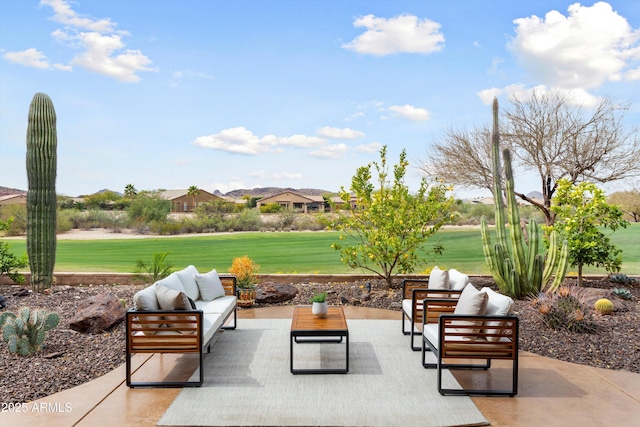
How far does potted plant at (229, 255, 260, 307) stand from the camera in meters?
7.80

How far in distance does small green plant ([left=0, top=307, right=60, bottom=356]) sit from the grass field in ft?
29.1

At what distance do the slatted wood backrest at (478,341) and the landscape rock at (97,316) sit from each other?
164 inches

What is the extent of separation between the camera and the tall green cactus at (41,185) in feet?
27.8

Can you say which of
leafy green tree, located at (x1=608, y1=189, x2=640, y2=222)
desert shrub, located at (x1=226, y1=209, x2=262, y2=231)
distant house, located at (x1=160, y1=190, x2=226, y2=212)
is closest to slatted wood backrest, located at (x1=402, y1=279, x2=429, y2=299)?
leafy green tree, located at (x1=608, y1=189, x2=640, y2=222)

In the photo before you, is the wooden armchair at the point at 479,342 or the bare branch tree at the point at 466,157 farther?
the bare branch tree at the point at 466,157

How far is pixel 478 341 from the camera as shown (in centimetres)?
420

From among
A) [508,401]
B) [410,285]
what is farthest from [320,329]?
[410,285]

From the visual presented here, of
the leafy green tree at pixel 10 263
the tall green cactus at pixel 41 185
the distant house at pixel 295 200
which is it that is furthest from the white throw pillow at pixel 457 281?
the distant house at pixel 295 200

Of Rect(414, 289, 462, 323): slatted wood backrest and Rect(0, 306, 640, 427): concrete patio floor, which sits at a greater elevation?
Rect(414, 289, 462, 323): slatted wood backrest

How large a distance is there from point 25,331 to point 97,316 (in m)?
0.93

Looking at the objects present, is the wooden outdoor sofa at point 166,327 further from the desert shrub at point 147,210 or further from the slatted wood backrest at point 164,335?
the desert shrub at point 147,210

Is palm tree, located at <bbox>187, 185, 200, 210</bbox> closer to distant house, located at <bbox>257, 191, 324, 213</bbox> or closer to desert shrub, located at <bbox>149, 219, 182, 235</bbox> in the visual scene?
distant house, located at <bbox>257, 191, 324, 213</bbox>

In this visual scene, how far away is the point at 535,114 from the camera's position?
11.5 meters

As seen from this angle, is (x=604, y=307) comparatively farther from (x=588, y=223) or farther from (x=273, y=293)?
(x=273, y=293)
